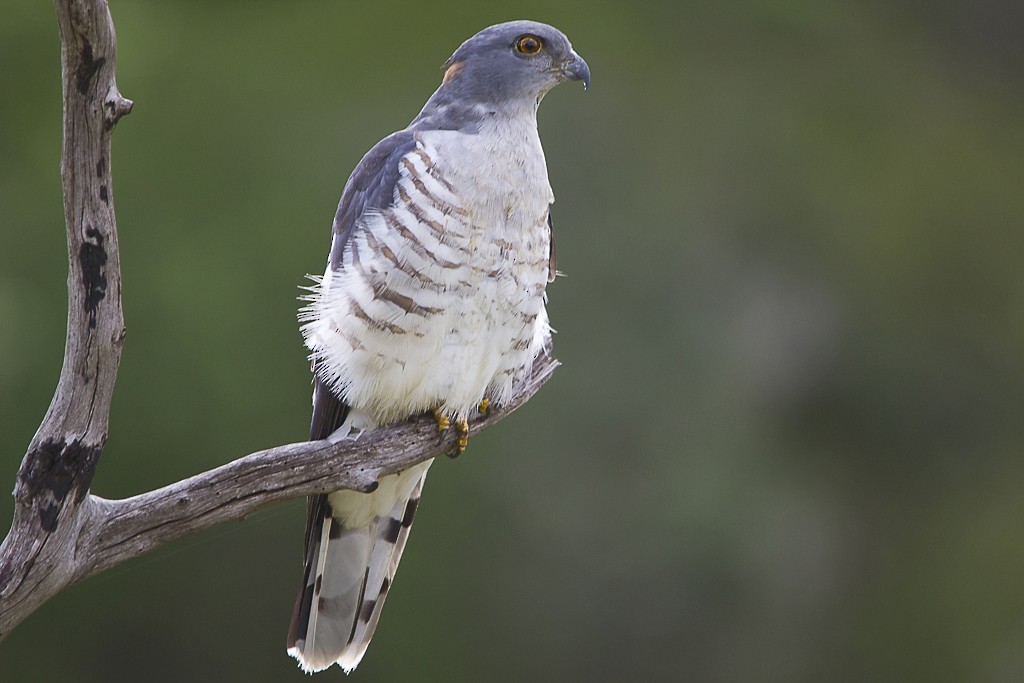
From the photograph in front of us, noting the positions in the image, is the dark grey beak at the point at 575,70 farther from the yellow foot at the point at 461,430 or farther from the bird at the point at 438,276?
the yellow foot at the point at 461,430

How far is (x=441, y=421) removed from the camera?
247 centimetres

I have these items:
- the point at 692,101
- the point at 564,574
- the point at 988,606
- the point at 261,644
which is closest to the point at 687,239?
the point at 692,101

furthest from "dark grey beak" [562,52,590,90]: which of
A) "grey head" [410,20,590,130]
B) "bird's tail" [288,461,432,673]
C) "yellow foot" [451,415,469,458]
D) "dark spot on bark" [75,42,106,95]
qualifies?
"dark spot on bark" [75,42,106,95]

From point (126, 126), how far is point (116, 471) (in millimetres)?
1401

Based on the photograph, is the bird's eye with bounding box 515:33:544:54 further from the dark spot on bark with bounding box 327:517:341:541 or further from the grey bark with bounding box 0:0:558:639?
the dark spot on bark with bounding box 327:517:341:541

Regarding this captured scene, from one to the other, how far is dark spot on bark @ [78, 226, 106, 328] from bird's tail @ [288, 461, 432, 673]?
89cm

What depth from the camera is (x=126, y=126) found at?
454 cm

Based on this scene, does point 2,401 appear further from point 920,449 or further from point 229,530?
point 920,449

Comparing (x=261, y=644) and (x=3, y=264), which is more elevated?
(x=3, y=264)

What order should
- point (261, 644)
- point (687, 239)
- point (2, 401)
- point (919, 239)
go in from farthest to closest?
point (919, 239) → point (687, 239) → point (261, 644) → point (2, 401)

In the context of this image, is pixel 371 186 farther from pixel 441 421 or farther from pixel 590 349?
pixel 590 349

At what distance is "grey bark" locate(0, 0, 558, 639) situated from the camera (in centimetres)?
177

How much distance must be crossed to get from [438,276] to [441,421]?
0.36 m

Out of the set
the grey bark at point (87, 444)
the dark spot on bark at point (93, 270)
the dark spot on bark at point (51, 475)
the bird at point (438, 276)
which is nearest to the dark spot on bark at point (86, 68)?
the grey bark at point (87, 444)
